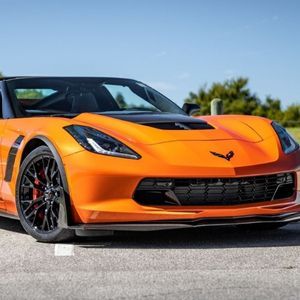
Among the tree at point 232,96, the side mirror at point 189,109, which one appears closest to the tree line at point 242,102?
the tree at point 232,96

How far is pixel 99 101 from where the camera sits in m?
7.08

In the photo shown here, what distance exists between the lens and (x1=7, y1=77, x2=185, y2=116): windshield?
6852 millimetres

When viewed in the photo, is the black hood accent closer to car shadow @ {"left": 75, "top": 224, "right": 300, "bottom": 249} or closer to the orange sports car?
the orange sports car

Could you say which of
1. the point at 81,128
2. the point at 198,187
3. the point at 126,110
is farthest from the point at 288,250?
the point at 126,110

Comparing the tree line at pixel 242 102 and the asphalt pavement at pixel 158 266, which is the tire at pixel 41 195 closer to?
the asphalt pavement at pixel 158 266

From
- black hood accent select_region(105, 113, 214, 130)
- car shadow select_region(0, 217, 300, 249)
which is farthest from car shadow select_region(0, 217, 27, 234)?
black hood accent select_region(105, 113, 214, 130)

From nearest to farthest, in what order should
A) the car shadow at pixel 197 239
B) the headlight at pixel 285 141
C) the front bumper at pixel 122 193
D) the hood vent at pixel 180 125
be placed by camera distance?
the front bumper at pixel 122 193
the car shadow at pixel 197 239
the hood vent at pixel 180 125
the headlight at pixel 285 141

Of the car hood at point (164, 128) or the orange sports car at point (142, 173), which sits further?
the car hood at point (164, 128)

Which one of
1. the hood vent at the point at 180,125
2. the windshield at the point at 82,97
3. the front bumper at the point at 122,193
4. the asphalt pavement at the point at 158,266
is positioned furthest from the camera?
the windshield at the point at 82,97

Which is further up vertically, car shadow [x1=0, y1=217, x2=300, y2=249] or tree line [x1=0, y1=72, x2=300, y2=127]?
car shadow [x1=0, y1=217, x2=300, y2=249]

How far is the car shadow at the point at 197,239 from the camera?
18.5 feet

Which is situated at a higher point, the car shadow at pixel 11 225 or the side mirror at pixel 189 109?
the side mirror at pixel 189 109

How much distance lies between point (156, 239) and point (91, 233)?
569mm

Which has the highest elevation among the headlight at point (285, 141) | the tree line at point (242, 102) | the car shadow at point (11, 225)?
the headlight at point (285, 141)
